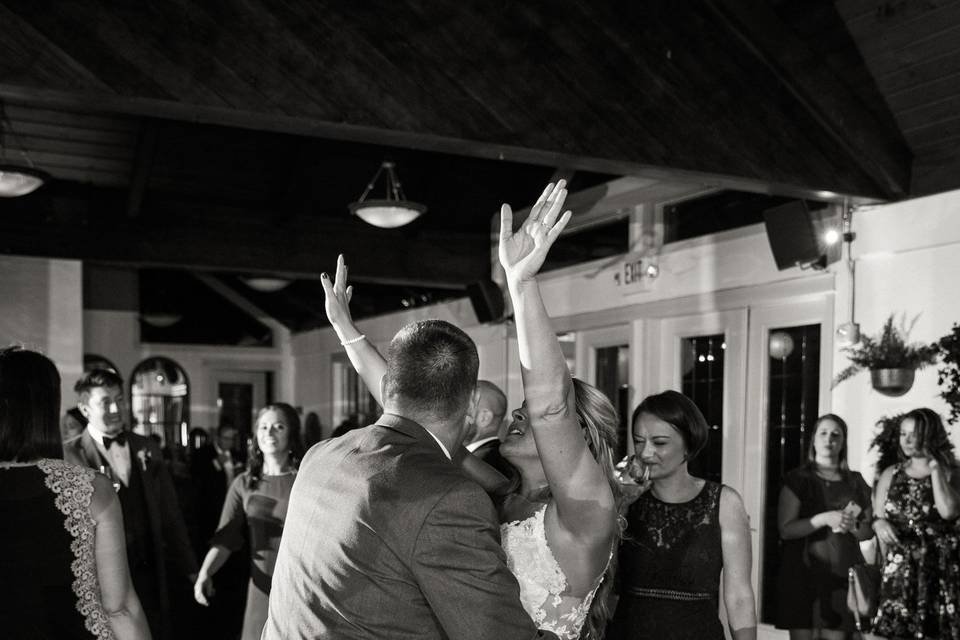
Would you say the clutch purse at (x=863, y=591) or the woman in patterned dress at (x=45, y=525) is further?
the clutch purse at (x=863, y=591)

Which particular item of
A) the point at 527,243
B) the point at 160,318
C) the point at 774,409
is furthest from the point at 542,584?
the point at 160,318

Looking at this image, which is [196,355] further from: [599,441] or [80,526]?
[599,441]

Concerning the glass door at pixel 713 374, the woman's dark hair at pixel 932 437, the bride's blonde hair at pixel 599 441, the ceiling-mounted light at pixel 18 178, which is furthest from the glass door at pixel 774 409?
the ceiling-mounted light at pixel 18 178

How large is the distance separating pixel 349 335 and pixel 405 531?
3.30ft

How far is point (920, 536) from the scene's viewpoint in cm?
484

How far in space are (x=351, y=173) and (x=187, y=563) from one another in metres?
5.23

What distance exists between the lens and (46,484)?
2.19 meters

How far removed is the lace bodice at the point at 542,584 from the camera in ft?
5.76

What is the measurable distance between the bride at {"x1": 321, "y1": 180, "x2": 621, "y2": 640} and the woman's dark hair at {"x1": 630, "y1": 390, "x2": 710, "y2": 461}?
32.7 inches

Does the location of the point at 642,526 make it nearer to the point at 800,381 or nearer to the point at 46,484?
the point at 46,484

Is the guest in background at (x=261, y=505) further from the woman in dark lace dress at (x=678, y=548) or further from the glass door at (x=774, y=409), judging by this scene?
the glass door at (x=774, y=409)

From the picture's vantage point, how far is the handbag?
4895 mm

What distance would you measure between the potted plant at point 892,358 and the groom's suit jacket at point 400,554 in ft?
14.0

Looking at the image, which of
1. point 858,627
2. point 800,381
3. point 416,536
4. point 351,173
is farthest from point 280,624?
point 351,173
